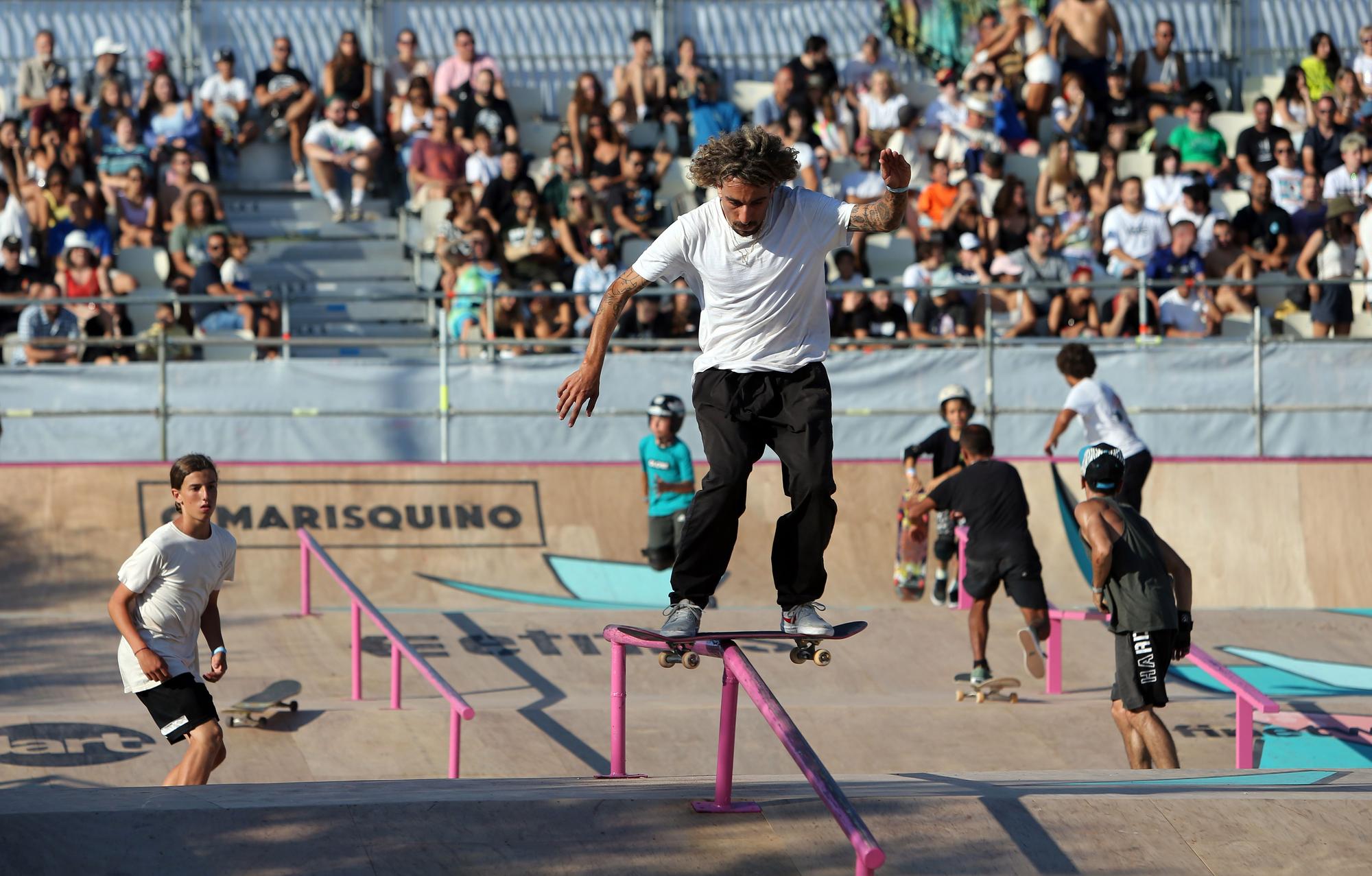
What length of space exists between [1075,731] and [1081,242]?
792 centimetres

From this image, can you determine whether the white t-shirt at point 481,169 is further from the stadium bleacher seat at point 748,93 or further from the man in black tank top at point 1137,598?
the man in black tank top at point 1137,598

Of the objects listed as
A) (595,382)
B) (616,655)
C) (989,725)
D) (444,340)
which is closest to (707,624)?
(989,725)

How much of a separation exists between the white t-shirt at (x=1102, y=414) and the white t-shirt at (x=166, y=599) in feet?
22.5

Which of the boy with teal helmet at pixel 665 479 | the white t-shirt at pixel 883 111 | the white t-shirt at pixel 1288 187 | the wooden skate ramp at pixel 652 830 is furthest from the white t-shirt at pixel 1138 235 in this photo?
the wooden skate ramp at pixel 652 830

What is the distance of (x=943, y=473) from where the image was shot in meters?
12.9

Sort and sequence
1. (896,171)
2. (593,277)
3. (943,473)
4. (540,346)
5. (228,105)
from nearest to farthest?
(896,171), (943,473), (540,346), (593,277), (228,105)

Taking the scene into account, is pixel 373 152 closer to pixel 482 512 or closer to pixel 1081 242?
pixel 482 512

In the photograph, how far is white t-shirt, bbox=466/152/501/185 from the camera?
17609 millimetres

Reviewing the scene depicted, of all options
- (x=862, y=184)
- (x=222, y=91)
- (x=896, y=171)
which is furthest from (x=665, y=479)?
(x=222, y=91)

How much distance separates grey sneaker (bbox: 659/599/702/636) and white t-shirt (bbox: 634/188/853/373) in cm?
90

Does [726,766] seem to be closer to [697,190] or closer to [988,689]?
[988,689]

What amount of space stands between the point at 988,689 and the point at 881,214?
5.76 metres

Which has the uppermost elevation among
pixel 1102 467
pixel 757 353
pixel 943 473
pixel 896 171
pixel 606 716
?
pixel 896 171

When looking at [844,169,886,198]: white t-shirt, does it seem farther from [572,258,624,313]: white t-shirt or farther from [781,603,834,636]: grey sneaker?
[781,603,834,636]: grey sneaker
